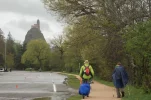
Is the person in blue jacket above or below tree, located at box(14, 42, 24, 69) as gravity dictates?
below

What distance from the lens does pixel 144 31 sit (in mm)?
16141

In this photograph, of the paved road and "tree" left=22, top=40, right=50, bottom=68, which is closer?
the paved road

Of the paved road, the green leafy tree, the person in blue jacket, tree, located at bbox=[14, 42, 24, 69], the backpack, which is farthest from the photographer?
tree, located at bbox=[14, 42, 24, 69]

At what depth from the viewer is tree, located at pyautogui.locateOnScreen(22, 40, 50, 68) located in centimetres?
11975

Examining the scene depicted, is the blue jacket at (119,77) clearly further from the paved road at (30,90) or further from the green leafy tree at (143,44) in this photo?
the paved road at (30,90)

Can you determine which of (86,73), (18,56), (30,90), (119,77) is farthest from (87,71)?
(18,56)

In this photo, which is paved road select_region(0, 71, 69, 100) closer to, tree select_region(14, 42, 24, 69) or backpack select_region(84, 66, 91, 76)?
backpack select_region(84, 66, 91, 76)

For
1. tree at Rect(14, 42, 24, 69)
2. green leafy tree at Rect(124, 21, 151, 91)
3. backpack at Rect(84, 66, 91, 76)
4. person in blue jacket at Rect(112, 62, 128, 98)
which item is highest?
tree at Rect(14, 42, 24, 69)

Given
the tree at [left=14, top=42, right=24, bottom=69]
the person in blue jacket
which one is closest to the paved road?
the person in blue jacket

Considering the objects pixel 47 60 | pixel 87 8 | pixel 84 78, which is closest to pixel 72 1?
pixel 87 8

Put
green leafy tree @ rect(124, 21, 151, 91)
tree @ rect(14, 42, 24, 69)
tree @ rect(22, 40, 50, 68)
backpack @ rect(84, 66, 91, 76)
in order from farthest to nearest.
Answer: tree @ rect(14, 42, 24, 69), tree @ rect(22, 40, 50, 68), backpack @ rect(84, 66, 91, 76), green leafy tree @ rect(124, 21, 151, 91)

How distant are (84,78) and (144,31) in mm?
3804

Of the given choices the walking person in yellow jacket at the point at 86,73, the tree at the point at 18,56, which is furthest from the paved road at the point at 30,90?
the tree at the point at 18,56

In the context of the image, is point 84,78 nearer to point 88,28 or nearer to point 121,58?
point 121,58
